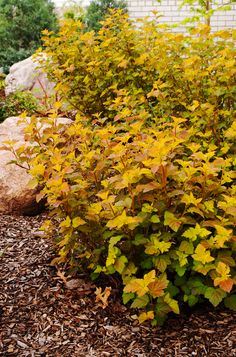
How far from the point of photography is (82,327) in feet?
8.48

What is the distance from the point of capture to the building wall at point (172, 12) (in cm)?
1240

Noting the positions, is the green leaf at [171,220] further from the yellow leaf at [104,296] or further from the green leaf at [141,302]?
the yellow leaf at [104,296]

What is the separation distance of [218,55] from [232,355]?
2358mm

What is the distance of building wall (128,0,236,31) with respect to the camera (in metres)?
12.4

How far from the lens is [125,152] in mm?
2521

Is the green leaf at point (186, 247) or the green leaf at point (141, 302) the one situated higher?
the green leaf at point (186, 247)

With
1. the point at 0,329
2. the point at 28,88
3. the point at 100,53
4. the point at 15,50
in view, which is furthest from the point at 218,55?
the point at 15,50

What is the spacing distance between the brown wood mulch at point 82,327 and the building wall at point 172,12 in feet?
34.8

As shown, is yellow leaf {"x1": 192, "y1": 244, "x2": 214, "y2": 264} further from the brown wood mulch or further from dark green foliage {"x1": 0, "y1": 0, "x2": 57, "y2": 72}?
dark green foliage {"x1": 0, "y1": 0, "x2": 57, "y2": 72}

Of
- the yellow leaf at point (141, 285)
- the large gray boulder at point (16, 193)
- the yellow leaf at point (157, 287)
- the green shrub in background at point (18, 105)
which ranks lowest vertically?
the green shrub in background at point (18, 105)

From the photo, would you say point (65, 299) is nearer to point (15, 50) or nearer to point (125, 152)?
point (125, 152)

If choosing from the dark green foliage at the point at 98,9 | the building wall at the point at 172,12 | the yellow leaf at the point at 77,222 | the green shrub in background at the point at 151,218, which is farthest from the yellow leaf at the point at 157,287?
the building wall at the point at 172,12

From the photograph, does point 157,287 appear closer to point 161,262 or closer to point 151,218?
point 161,262

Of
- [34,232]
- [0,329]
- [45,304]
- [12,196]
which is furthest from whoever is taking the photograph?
[12,196]
